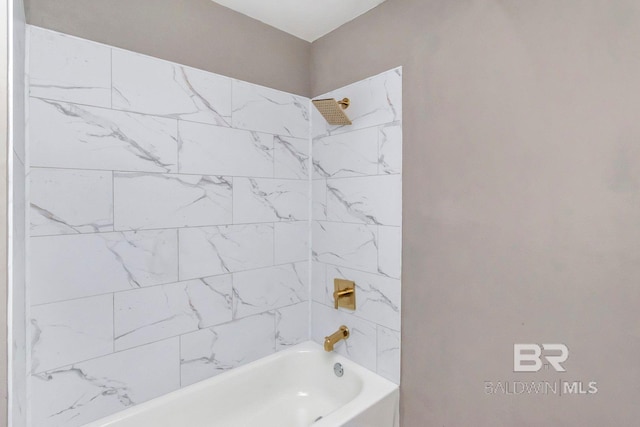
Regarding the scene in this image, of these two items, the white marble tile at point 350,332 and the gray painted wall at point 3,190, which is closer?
the gray painted wall at point 3,190

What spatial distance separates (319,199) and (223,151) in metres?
0.63

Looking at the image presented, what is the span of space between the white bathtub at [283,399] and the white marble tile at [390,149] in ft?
3.47

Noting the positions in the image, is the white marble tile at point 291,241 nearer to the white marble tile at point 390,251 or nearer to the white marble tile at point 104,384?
the white marble tile at point 390,251

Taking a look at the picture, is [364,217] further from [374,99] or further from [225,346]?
[225,346]

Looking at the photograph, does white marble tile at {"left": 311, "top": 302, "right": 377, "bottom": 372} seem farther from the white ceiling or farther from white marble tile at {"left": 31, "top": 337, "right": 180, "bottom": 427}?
the white ceiling

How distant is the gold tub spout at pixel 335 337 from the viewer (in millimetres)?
1719

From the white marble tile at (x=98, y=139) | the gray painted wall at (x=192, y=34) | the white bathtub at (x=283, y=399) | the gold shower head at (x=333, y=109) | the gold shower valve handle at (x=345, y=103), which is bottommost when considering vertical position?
the white bathtub at (x=283, y=399)

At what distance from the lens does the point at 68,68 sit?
49.1 inches

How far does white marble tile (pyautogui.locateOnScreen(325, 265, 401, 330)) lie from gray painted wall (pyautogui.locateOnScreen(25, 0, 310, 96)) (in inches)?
46.5

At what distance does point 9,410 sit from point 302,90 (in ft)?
6.14

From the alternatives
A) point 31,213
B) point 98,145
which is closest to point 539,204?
point 98,145

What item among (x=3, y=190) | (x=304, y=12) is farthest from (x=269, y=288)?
(x=304, y=12)

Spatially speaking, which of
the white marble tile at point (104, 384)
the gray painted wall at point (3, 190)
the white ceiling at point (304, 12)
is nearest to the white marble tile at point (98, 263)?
the white marble tile at point (104, 384)

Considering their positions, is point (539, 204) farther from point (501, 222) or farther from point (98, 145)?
point (98, 145)
